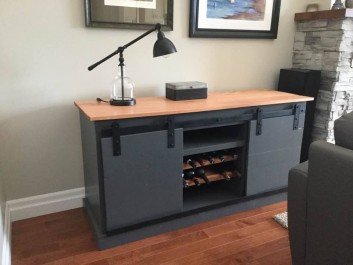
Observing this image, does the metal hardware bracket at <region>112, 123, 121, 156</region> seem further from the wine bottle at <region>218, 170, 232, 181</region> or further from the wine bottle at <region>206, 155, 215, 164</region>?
the wine bottle at <region>218, 170, 232, 181</region>

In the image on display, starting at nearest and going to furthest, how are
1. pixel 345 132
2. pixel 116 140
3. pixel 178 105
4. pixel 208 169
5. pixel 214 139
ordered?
pixel 345 132 < pixel 116 140 < pixel 178 105 < pixel 214 139 < pixel 208 169

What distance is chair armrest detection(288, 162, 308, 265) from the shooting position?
1.30 m

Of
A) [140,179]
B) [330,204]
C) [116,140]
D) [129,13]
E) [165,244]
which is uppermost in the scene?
[129,13]

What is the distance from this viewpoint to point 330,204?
46.2 inches

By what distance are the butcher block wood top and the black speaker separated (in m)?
0.27

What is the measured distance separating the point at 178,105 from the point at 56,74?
2.57ft

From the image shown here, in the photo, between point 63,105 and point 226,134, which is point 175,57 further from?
point 63,105

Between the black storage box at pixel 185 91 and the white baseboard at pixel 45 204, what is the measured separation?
92cm

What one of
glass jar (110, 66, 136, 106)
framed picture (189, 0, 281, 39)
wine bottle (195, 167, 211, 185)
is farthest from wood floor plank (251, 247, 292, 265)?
framed picture (189, 0, 281, 39)

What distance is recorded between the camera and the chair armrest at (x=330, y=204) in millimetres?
1102

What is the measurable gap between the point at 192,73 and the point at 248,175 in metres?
0.84

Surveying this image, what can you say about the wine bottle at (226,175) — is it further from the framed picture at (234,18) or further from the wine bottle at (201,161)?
the framed picture at (234,18)

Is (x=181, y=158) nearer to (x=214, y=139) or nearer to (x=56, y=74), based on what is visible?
(x=214, y=139)

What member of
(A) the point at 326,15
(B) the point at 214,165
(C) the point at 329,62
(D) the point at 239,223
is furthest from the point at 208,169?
(A) the point at 326,15
